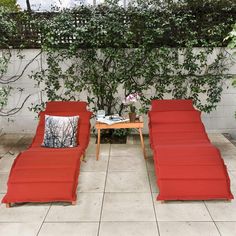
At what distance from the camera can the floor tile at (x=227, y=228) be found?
255 cm

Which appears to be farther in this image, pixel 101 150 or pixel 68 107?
pixel 101 150

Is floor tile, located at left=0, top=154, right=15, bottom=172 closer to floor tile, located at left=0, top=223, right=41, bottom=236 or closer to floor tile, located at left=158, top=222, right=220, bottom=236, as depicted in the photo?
floor tile, located at left=0, top=223, right=41, bottom=236

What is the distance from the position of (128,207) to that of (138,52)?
8.75ft

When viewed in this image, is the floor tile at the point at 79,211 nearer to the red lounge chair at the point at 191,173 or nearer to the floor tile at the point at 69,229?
the floor tile at the point at 69,229

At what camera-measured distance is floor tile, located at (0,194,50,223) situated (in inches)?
111

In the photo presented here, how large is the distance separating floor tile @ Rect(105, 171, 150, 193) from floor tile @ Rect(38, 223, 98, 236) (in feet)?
2.34

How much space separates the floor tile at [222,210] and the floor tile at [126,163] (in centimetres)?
106

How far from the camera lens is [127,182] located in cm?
354

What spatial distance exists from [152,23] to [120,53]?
68cm

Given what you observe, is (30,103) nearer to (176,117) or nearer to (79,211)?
(176,117)

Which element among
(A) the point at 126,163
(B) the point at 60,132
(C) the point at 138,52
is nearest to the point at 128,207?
(A) the point at 126,163

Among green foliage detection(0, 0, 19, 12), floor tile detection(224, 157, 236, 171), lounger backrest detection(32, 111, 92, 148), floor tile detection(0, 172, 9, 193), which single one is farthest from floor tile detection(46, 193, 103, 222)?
green foliage detection(0, 0, 19, 12)

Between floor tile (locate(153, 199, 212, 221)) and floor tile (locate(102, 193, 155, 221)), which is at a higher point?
floor tile (locate(153, 199, 212, 221))

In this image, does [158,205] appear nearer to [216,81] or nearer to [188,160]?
[188,160]
